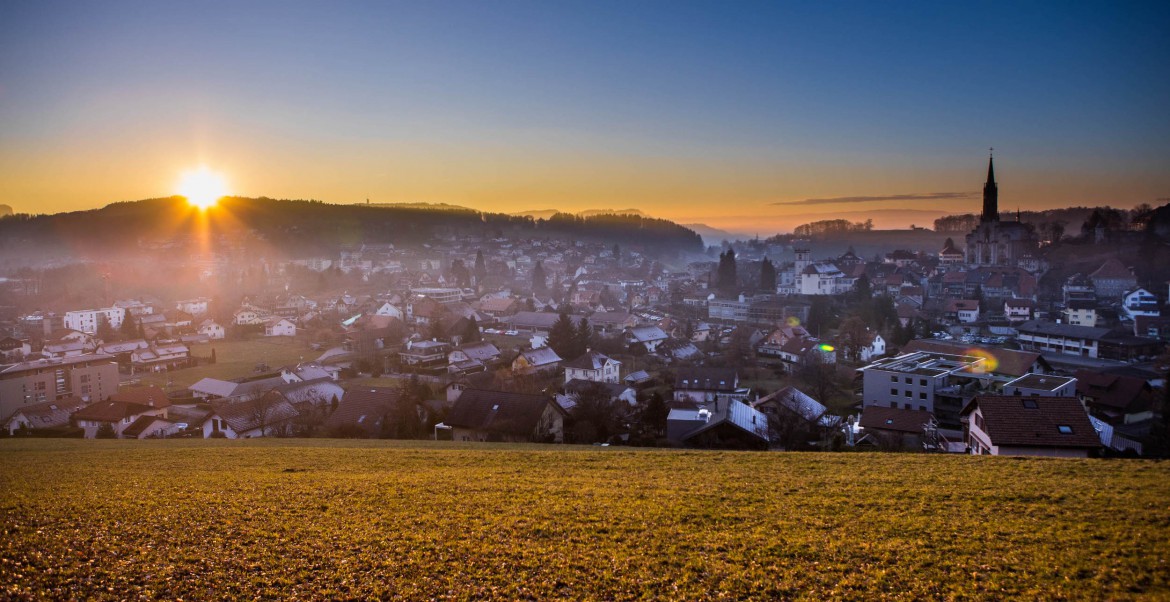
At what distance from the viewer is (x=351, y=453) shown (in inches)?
492

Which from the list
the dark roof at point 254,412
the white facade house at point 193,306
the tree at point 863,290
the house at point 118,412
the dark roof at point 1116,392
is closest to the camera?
the dark roof at point 254,412

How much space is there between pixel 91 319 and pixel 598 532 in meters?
55.5

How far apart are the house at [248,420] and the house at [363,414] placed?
7.07 feet

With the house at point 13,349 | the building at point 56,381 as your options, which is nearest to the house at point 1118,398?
the building at point 56,381

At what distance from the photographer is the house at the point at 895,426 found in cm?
1991

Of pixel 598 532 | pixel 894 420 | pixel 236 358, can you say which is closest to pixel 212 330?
pixel 236 358

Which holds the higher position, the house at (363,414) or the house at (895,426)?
the house at (363,414)

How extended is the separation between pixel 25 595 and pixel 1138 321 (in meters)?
60.1

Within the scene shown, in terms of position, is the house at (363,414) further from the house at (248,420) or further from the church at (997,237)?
the church at (997,237)

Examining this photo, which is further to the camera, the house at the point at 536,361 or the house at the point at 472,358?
the house at the point at 472,358

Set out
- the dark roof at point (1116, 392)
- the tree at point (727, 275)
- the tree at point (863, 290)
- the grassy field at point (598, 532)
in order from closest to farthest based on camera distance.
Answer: the grassy field at point (598, 532) → the dark roof at point (1116, 392) → the tree at point (863, 290) → the tree at point (727, 275)

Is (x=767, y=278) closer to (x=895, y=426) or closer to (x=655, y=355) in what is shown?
(x=655, y=355)

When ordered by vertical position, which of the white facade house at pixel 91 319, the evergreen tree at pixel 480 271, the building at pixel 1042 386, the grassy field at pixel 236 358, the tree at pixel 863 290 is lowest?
the grassy field at pixel 236 358

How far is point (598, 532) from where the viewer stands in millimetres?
6727
